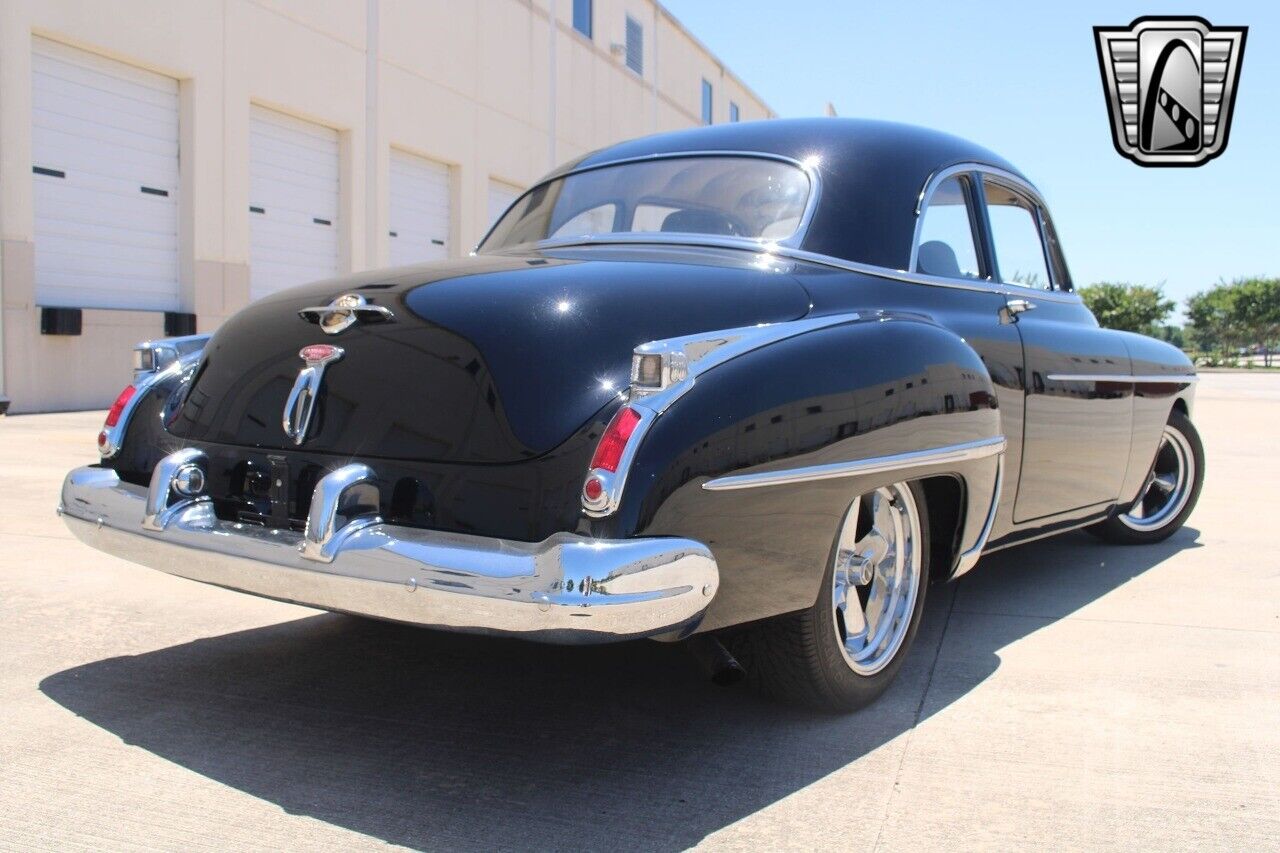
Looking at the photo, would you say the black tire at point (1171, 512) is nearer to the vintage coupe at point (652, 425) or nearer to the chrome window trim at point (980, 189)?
the chrome window trim at point (980, 189)

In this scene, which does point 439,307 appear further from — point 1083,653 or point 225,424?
point 1083,653

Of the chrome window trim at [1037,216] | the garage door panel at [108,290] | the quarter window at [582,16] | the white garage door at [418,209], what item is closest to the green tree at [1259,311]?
the quarter window at [582,16]

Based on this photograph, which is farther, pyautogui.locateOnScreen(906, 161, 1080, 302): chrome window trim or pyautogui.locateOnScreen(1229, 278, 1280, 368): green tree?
pyautogui.locateOnScreen(1229, 278, 1280, 368): green tree

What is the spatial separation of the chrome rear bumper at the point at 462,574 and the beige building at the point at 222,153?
10.1 m

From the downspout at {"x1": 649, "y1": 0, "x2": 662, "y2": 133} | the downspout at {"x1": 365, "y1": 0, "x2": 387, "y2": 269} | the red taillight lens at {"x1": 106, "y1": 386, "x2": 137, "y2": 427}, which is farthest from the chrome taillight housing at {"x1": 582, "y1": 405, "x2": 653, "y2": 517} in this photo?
the downspout at {"x1": 649, "y1": 0, "x2": 662, "y2": 133}

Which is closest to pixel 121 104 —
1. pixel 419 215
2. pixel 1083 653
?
pixel 419 215

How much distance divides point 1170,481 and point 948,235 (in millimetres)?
2570

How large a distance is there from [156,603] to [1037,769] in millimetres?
3051

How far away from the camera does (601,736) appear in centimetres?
291

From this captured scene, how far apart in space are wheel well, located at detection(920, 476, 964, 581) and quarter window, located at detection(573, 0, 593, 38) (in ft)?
67.9

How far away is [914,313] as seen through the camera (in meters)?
3.34

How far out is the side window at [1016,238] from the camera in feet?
13.9

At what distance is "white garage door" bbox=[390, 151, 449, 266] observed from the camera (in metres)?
17.0

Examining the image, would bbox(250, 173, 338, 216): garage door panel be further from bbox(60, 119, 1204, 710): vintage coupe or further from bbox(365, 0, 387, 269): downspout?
bbox(60, 119, 1204, 710): vintage coupe
